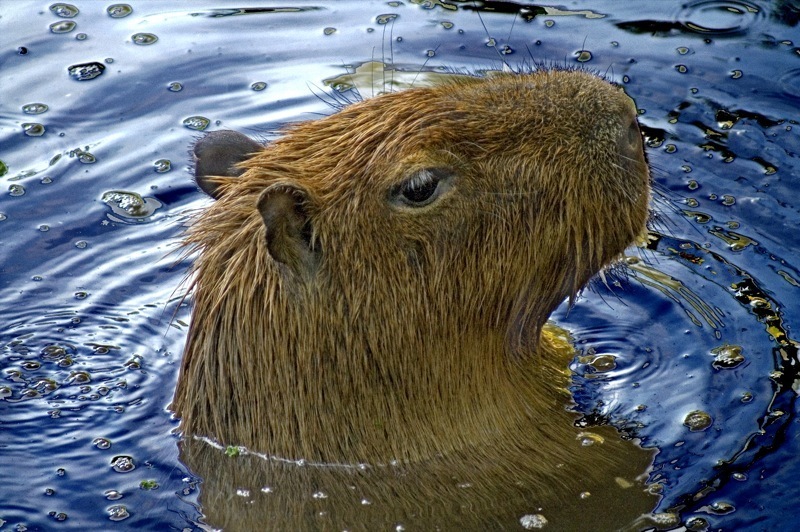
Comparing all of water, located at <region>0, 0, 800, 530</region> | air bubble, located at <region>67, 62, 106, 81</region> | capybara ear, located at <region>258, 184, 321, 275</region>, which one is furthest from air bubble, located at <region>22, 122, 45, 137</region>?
capybara ear, located at <region>258, 184, 321, 275</region>

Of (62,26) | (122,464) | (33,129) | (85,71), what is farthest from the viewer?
(62,26)

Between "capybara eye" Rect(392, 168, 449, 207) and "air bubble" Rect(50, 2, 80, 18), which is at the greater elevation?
"capybara eye" Rect(392, 168, 449, 207)

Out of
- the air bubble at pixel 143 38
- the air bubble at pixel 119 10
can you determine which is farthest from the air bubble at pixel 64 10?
the air bubble at pixel 143 38

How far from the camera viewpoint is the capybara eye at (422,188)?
181 inches

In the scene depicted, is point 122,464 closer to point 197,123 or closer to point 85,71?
point 197,123

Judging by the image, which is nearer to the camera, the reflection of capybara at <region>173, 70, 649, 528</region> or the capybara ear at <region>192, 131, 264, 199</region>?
the reflection of capybara at <region>173, 70, 649, 528</region>

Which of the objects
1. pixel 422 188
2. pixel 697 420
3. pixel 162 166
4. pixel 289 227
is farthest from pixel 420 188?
pixel 162 166

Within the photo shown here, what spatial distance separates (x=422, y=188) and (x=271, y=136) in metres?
3.25

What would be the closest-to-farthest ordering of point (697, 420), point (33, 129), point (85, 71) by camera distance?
1. point (697, 420)
2. point (33, 129)
3. point (85, 71)

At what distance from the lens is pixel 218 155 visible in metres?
5.15

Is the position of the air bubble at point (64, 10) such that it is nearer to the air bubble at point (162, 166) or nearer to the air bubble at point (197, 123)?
the air bubble at point (197, 123)

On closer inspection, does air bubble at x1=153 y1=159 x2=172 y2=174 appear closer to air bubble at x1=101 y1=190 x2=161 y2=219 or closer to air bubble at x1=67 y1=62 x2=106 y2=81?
air bubble at x1=101 y1=190 x2=161 y2=219

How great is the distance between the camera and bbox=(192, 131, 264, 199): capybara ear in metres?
5.12

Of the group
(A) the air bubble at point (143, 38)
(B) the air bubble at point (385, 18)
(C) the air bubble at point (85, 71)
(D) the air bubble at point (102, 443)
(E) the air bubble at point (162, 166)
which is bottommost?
(D) the air bubble at point (102, 443)
